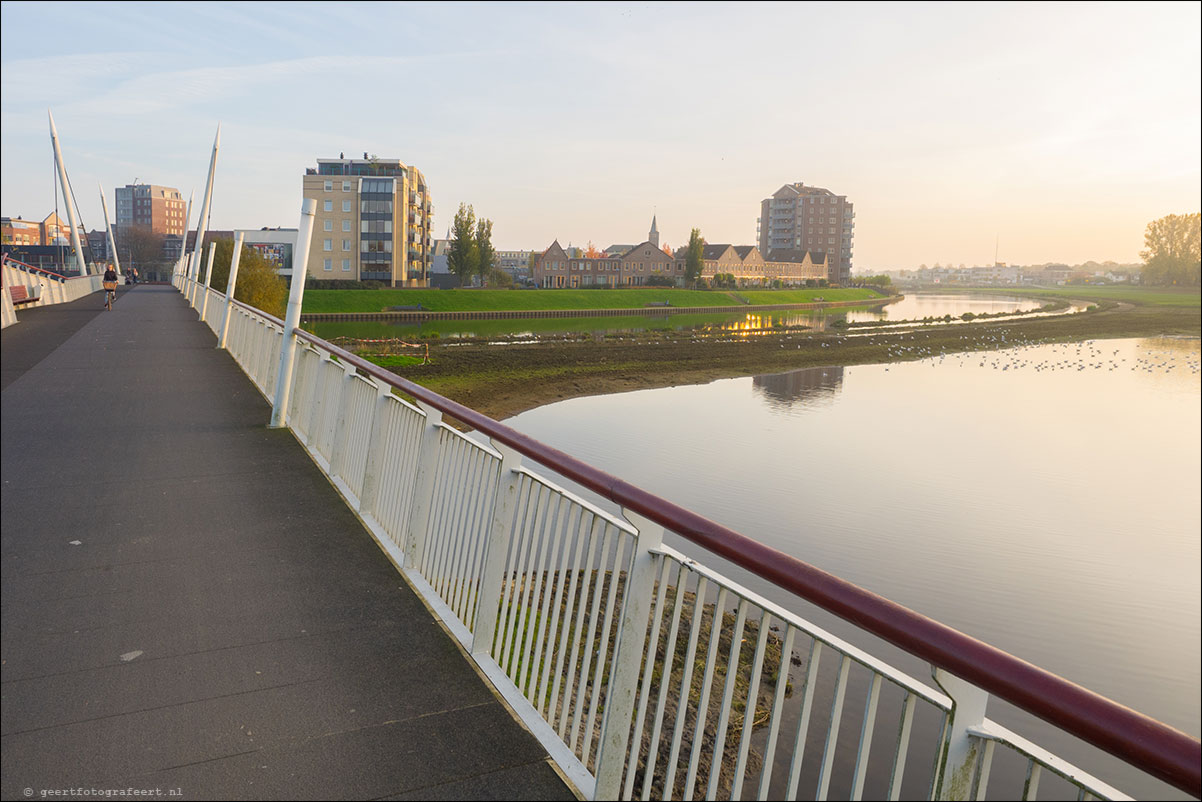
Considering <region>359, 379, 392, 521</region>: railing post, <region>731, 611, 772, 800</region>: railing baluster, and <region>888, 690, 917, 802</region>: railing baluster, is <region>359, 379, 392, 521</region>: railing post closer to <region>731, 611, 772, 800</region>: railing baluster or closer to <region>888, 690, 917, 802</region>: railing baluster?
<region>731, 611, 772, 800</region>: railing baluster

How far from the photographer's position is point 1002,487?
17703mm

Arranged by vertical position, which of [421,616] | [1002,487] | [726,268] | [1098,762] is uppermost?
[726,268]

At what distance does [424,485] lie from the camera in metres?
4.69

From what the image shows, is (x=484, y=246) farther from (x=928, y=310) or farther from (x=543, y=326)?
(x=928, y=310)

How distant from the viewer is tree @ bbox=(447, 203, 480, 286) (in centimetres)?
8519

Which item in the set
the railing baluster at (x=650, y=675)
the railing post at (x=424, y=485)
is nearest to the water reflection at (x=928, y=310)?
the railing post at (x=424, y=485)

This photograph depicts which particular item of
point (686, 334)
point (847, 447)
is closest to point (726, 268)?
point (686, 334)

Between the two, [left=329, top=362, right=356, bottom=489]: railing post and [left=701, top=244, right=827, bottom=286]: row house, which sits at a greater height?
[left=701, top=244, right=827, bottom=286]: row house

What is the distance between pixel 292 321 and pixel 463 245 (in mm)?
78477

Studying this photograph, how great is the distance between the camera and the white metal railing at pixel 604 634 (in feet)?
6.14

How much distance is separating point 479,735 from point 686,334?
50.1 meters

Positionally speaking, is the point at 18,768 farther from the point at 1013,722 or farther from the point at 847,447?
the point at 847,447

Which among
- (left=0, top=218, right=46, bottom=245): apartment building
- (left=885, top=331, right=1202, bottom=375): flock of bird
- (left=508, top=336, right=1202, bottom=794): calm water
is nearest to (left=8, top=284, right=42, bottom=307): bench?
(left=508, top=336, right=1202, bottom=794): calm water

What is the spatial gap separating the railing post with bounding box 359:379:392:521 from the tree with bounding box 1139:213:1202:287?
17740cm
